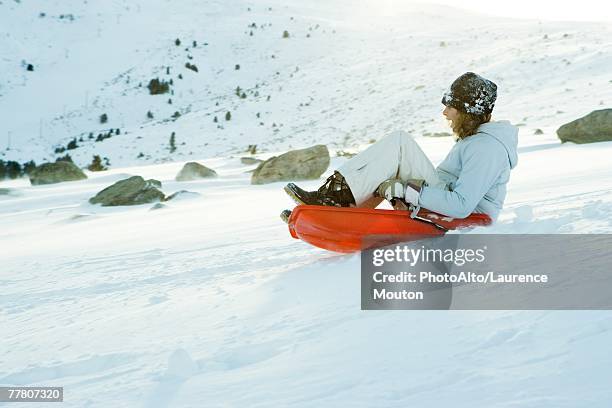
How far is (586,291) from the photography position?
2.27 m

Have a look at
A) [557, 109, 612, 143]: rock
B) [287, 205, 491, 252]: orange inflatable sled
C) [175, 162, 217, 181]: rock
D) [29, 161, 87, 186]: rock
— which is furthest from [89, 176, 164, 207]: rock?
[557, 109, 612, 143]: rock

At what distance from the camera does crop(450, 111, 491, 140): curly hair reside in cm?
341

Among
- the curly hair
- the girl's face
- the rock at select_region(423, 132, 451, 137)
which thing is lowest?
the rock at select_region(423, 132, 451, 137)

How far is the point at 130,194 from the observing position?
829 cm

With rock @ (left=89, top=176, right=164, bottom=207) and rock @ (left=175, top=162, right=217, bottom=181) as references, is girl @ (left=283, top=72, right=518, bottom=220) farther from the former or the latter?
rock @ (left=175, top=162, right=217, bottom=181)

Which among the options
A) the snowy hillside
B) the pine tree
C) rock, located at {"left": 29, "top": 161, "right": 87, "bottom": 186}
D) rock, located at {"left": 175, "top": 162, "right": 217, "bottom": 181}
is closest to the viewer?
rock, located at {"left": 175, "top": 162, "right": 217, "bottom": 181}

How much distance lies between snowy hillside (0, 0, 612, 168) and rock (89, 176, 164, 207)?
328 inches

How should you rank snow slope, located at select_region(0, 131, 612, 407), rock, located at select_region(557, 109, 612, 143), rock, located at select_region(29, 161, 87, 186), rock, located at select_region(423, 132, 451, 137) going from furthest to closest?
rock, located at select_region(423, 132, 451, 137) < rock, located at select_region(29, 161, 87, 186) < rock, located at select_region(557, 109, 612, 143) < snow slope, located at select_region(0, 131, 612, 407)

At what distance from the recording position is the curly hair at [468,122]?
341 centimetres

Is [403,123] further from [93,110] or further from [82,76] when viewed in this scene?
[82,76]

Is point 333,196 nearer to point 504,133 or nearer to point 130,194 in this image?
point 504,133

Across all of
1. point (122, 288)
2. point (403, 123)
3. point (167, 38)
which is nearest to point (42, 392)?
point (122, 288)

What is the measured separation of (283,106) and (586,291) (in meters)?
19.1

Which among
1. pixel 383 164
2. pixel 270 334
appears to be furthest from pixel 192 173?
pixel 270 334
